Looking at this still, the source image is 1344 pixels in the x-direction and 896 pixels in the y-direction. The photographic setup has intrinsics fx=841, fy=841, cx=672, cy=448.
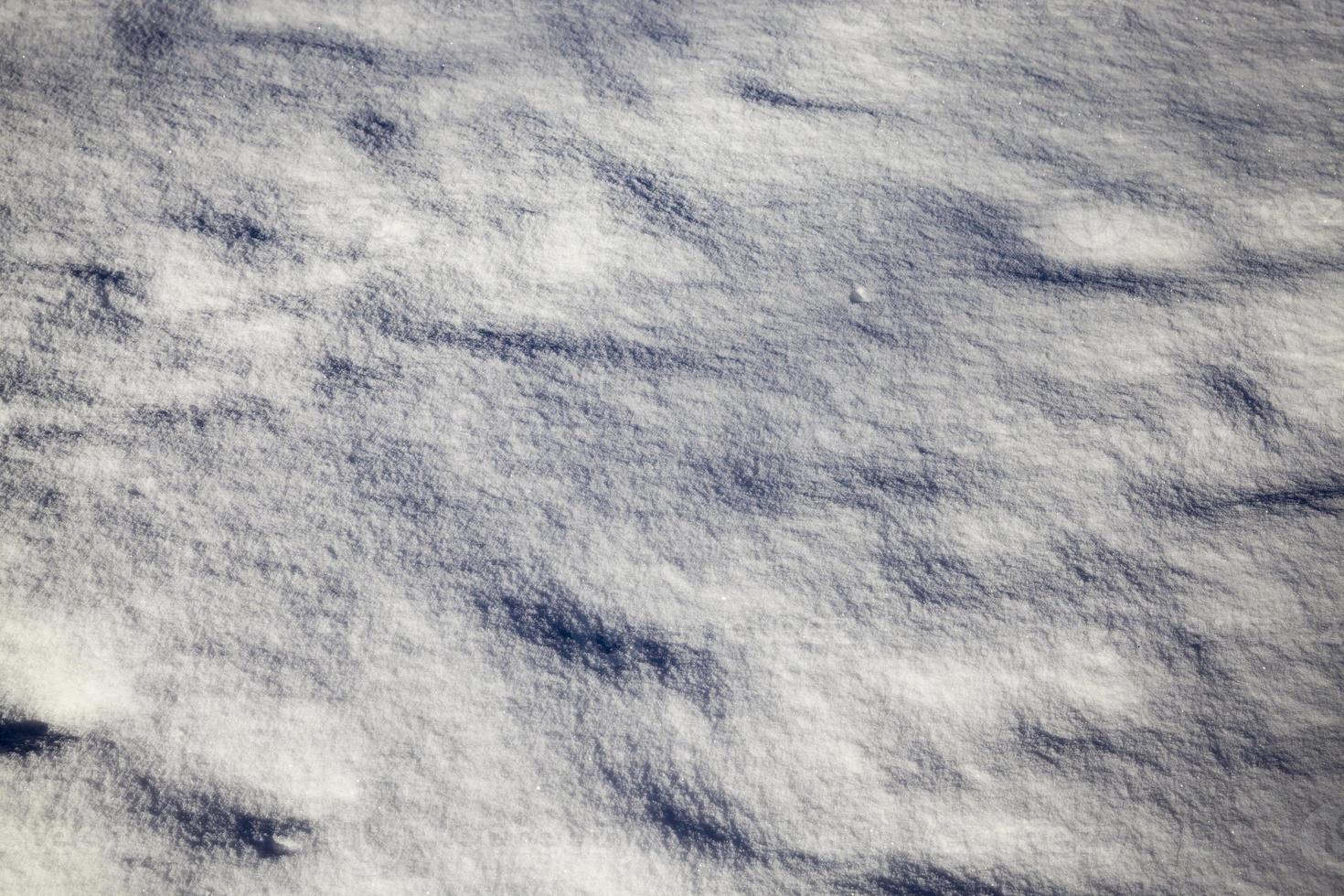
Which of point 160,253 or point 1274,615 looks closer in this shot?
point 1274,615

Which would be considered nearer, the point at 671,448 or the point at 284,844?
the point at 284,844

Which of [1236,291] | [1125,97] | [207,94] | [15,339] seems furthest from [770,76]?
[15,339]

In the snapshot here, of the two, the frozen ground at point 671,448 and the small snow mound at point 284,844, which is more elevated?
the frozen ground at point 671,448

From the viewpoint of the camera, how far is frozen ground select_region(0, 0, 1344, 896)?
1.02m

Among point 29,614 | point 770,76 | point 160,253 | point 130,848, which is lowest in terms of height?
point 130,848

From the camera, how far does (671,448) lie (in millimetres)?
1244

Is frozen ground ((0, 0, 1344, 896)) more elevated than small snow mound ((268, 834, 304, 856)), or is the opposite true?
frozen ground ((0, 0, 1344, 896))

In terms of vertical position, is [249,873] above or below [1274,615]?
below

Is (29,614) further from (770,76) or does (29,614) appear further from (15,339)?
(770,76)

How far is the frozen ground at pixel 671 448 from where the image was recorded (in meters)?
1.02

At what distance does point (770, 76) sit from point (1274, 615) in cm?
120

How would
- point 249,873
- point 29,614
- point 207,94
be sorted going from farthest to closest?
point 207,94 < point 29,614 < point 249,873

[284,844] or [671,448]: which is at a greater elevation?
[671,448]

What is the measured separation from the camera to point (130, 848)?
39.2 inches
